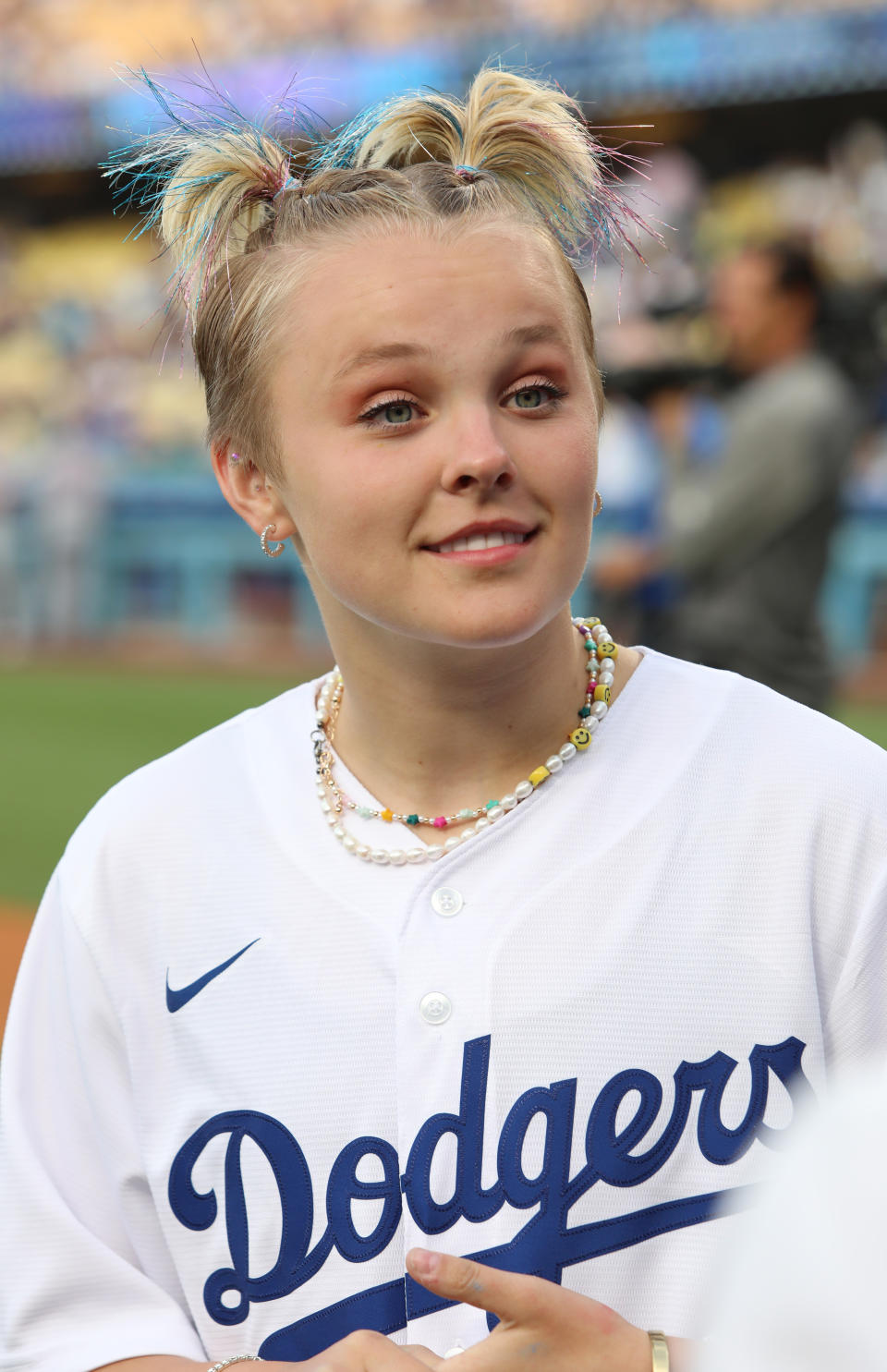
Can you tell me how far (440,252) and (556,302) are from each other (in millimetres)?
119

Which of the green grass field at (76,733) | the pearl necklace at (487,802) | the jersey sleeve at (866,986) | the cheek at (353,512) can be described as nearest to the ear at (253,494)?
the cheek at (353,512)

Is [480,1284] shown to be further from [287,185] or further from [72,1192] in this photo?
[287,185]

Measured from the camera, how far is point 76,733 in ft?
30.9

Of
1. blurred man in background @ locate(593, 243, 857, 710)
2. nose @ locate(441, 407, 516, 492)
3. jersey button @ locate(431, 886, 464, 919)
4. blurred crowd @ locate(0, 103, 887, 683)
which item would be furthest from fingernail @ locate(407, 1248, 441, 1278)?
blurred crowd @ locate(0, 103, 887, 683)

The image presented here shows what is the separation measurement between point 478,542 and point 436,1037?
0.43m

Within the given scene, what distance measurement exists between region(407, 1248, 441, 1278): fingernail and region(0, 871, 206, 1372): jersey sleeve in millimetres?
459

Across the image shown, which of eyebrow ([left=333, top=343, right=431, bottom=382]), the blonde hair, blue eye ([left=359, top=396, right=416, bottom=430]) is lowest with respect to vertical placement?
blue eye ([left=359, top=396, right=416, bottom=430])

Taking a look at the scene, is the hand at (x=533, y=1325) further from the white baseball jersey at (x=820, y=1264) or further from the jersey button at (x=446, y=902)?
the white baseball jersey at (x=820, y=1264)

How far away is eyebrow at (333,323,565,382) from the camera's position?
130 cm

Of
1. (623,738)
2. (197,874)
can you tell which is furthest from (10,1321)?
(623,738)

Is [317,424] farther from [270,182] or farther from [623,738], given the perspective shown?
[623,738]

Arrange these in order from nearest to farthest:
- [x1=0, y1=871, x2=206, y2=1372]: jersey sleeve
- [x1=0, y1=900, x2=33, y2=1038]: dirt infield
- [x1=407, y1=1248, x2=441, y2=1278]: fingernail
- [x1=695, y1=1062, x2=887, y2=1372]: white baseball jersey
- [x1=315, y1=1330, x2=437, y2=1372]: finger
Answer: [x1=695, y1=1062, x2=887, y2=1372]: white baseball jersey
[x1=407, y1=1248, x2=441, y2=1278]: fingernail
[x1=315, y1=1330, x2=437, y2=1372]: finger
[x1=0, y1=871, x2=206, y2=1372]: jersey sleeve
[x1=0, y1=900, x2=33, y2=1038]: dirt infield

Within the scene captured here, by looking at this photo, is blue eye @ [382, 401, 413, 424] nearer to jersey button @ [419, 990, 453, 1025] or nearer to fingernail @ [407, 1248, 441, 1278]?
jersey button @ [419, 990, 453, 1025]

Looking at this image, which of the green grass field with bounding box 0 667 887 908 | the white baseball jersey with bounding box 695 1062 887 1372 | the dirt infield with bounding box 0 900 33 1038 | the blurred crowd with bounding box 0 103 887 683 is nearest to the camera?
the white baseball jersey with bounding box 695 1062 887 1372
